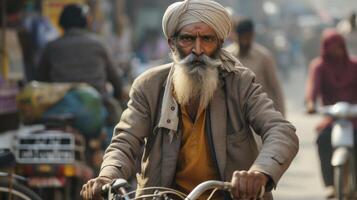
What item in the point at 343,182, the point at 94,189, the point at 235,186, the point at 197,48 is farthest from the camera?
the point at 343,182

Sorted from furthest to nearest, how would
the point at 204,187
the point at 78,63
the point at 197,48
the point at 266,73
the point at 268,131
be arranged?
the point at 78,63, the point at 266,73, the point at 197,48, the point at 268,131, the point at 204,187

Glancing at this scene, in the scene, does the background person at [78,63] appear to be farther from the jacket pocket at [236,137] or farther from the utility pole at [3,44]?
the jacket pocket at [236,137]

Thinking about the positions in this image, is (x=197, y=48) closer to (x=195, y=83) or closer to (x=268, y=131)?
(x=195, y=83)

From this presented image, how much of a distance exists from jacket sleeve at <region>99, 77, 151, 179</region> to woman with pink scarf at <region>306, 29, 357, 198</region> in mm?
5425

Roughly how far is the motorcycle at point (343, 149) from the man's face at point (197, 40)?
16.5 feet

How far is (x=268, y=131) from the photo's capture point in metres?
5.35

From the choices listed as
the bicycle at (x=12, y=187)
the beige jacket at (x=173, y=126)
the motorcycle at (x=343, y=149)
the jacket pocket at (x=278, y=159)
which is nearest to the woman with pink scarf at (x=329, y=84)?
the motorcycle at (x=343, y=149)

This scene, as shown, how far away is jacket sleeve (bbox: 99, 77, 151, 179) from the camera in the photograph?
5375 mm

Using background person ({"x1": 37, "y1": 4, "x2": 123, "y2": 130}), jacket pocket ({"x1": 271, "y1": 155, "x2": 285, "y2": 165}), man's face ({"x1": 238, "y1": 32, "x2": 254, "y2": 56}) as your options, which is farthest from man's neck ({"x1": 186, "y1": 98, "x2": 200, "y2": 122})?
background person ({"x1": 37, "y1": 4, "x2": 123, "y2": 130})

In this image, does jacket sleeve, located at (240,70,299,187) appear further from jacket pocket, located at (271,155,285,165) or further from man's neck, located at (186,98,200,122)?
man's neck, located at (186,98,200,122)

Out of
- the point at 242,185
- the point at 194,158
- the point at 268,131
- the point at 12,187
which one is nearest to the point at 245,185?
the point at 242,185

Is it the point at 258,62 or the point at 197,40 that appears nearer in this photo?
the point at 197,40

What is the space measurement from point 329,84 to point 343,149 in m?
0.79

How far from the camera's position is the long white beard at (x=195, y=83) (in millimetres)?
5547
